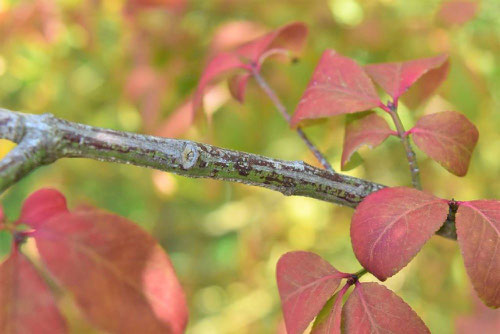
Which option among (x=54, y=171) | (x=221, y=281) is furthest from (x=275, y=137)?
(x=54, y=171)

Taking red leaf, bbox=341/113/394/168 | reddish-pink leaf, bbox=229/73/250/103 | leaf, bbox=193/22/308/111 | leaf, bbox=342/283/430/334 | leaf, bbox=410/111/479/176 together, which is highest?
leaf, bbox=193/22/308/111

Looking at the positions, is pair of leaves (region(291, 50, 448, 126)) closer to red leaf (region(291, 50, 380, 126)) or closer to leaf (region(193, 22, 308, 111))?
red leaf (region(291, 50, 380, 126))

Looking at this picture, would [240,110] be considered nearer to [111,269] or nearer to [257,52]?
[257,52]

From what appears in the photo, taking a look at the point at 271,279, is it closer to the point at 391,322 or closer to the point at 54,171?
the point at 54,171

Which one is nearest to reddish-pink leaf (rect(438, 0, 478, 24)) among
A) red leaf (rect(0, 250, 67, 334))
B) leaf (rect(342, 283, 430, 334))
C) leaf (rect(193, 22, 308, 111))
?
leaf (rect(193, 22, 308, 111))

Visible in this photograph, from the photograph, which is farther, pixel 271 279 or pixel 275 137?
pixel 271 279

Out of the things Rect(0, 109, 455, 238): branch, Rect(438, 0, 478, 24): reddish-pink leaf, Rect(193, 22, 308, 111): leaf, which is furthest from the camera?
Rect(438, 0, 478, 24): reddish-pink leaf

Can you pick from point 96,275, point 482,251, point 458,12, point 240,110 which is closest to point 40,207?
point 96,275

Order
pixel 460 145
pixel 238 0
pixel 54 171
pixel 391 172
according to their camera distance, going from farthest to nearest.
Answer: pixel 54 171
pixel 391 172
pixel 238 0
pixel 460 145
